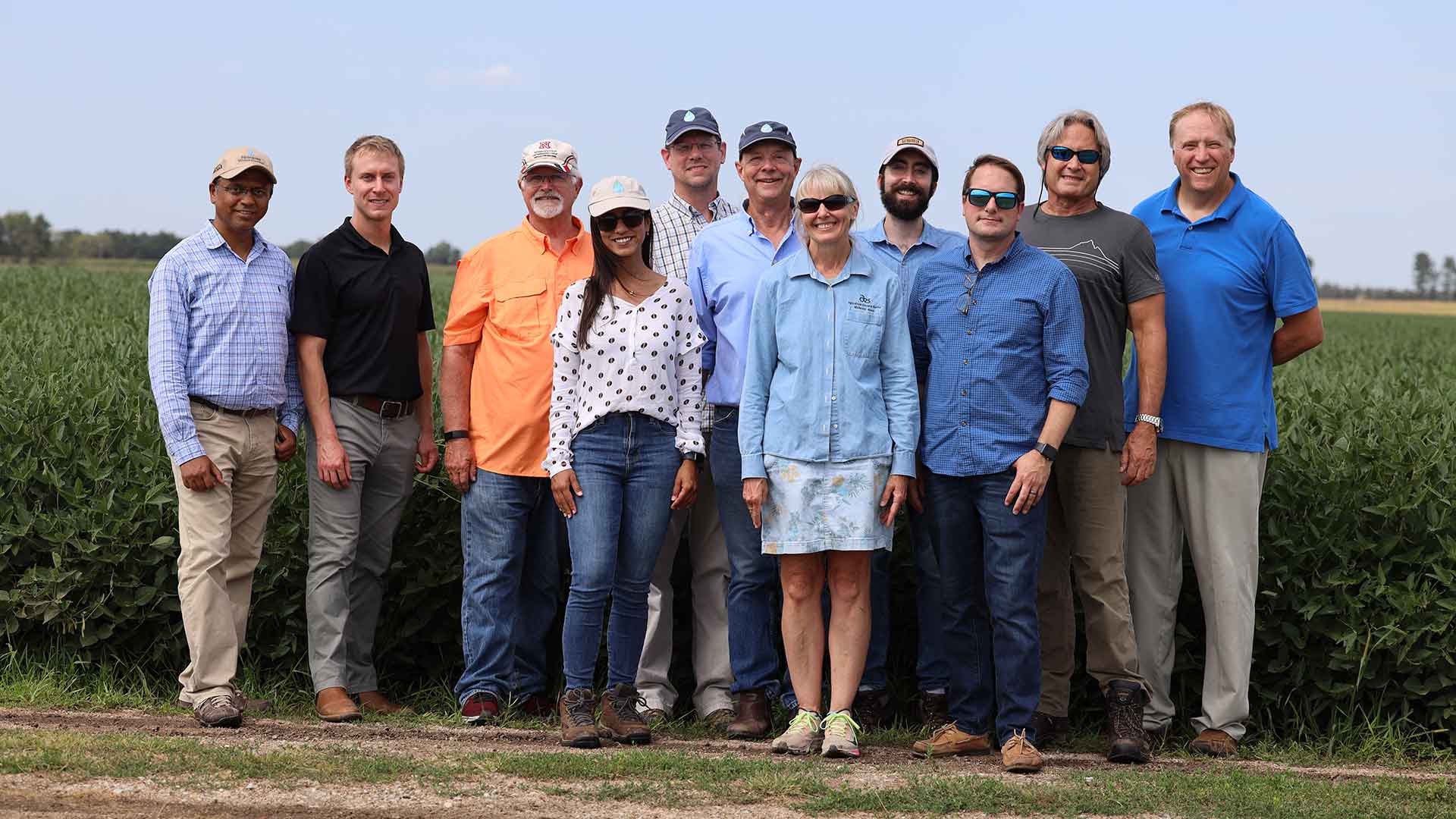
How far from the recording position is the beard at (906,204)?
19.5 ft

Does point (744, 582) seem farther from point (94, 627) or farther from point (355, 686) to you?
point (94, 627)

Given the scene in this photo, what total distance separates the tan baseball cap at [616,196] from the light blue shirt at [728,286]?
0.48 metres

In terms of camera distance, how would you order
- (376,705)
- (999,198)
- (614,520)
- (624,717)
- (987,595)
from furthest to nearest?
(376,705) < (624,717) < (614,520) < (987,595) < (999,198)

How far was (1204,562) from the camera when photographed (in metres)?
5.98

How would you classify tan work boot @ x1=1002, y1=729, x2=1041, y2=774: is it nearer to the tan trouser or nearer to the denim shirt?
the denim shirt

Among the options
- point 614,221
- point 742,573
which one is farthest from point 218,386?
point 742,573

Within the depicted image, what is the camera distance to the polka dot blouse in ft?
18.4

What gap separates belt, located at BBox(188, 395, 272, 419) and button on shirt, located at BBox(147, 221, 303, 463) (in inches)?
1.0

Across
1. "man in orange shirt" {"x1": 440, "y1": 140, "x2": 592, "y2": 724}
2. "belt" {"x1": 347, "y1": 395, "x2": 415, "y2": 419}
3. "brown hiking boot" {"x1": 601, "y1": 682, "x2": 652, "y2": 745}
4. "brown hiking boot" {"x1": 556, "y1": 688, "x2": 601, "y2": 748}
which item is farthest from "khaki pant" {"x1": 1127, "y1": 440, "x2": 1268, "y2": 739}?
"belt" {"x1": 347, "y1": 395, "x2": 415, "y2": 419}

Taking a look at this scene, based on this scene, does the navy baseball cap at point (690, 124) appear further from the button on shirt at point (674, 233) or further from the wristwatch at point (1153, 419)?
the wristwatch at point (1153, 419)

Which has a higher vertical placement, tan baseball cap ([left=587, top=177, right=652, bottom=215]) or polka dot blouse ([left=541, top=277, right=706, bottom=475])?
tan baseball cap ([left=587, top=177, right=652, bottom=215])

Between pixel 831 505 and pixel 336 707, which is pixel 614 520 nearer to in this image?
pixel 831 505

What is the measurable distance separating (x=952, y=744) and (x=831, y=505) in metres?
1.16

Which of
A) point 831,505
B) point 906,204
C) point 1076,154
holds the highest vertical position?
point 1076,154
